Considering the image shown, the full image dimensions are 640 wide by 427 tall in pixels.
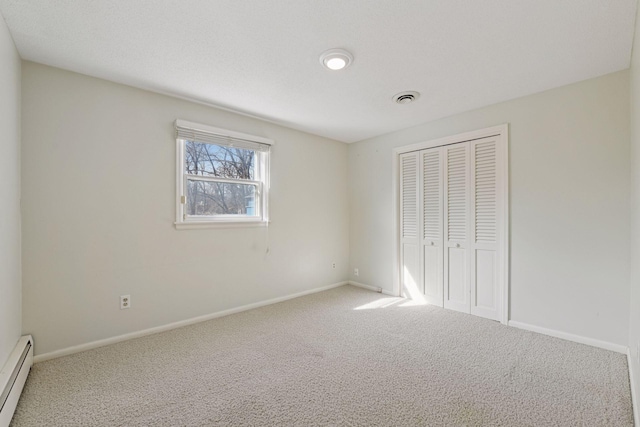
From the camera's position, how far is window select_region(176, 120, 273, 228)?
9.67ft

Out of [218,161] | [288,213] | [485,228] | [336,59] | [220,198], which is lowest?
[485,228]

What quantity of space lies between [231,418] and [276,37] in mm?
2352

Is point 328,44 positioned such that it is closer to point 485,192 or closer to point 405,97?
point 405,97

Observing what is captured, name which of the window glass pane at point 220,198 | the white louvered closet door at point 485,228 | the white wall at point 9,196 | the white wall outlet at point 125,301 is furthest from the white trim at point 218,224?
the white louvered closet door at point 485,228

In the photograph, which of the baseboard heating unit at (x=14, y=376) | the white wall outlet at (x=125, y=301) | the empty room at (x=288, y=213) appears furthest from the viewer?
the white wall outlet at (x=125, y=301)

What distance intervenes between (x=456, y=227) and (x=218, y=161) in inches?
112

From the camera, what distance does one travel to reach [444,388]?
1.87 meters

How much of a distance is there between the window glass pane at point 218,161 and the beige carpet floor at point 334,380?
1633 mm

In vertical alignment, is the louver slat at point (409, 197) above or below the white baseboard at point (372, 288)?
above

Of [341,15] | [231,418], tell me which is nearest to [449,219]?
[341,15]

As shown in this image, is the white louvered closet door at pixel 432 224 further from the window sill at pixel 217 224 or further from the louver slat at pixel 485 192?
the window sill at pixel 217 224

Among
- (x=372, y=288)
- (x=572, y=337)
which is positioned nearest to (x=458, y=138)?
(x=572, y=337)

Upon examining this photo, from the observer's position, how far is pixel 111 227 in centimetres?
251

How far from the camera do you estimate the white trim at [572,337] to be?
2338 mm
